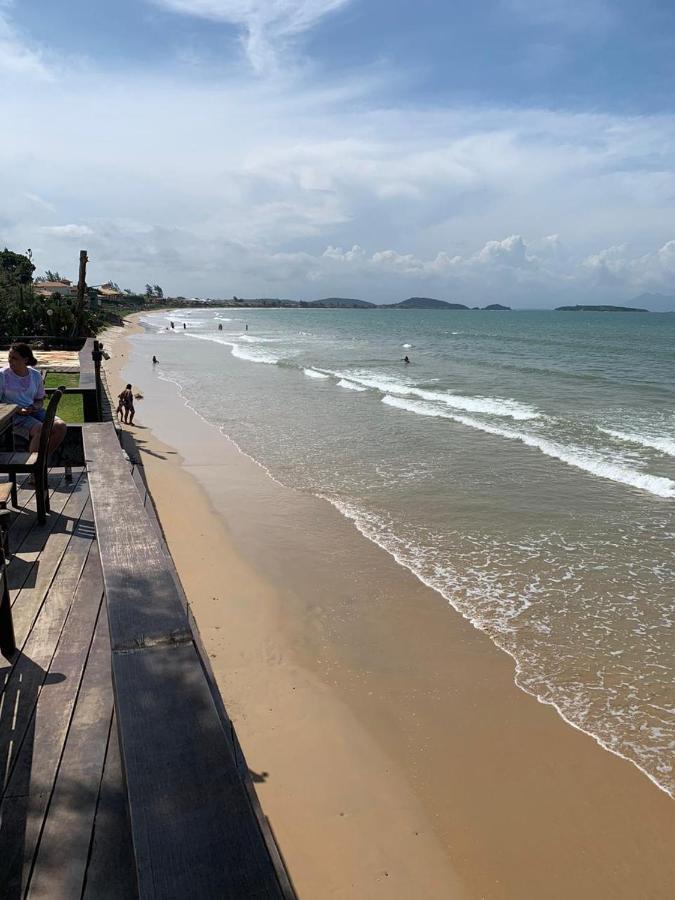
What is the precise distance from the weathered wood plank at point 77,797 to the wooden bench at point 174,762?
2.61ft

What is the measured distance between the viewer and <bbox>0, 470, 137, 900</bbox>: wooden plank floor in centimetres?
209

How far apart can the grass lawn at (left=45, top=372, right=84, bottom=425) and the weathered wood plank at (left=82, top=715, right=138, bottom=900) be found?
10357mm

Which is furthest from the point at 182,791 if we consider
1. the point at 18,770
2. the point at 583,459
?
the point at 583,459

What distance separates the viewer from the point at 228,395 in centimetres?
2367

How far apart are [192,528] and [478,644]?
15.5ft

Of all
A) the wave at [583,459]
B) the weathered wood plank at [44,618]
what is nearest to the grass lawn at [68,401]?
the weathered wood plank at [44,618]

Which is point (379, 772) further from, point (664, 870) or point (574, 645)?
point (574, 645)

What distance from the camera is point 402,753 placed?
484 cm

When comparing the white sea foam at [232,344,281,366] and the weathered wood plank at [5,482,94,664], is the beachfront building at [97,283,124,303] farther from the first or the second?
the weathered wood plank at [5,482,94,664]

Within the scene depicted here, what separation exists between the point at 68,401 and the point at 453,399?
14.1 metres

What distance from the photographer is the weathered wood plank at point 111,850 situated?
2.01m

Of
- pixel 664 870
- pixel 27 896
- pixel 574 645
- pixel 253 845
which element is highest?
pixel 253 845

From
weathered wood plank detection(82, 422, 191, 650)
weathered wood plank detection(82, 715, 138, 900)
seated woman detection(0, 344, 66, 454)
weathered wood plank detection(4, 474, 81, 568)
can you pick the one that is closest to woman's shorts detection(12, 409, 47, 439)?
seated woman detection(0, 344, 66, 454)

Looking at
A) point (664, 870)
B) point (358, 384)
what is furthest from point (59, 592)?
point (358, 384)
